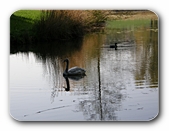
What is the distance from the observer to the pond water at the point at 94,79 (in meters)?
17.9

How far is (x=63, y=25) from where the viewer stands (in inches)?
717

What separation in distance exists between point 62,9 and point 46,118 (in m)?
1.14

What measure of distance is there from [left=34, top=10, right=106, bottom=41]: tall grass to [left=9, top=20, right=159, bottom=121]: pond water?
0.30 ft

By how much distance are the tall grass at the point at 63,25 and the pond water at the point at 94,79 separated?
0.09 m

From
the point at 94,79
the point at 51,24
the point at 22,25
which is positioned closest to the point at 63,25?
the point at 51,24

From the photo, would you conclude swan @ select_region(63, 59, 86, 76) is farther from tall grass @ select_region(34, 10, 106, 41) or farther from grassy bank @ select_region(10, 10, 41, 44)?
grassy bank @ select_region(10, 10, 41, 44)

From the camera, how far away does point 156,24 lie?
17922 mm

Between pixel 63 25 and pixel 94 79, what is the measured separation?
66 centimetres

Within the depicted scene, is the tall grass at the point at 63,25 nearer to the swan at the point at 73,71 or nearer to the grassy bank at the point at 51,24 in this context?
the grassy bank at the point at 51,24

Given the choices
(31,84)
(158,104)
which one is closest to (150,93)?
(158,104)

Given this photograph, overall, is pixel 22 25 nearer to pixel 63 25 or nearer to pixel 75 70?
pixel 63 25

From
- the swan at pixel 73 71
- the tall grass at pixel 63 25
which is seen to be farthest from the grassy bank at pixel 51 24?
the swan at pixel 73 71
